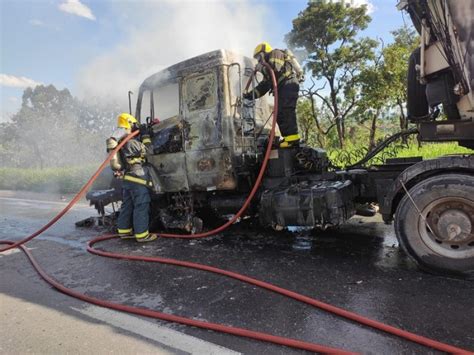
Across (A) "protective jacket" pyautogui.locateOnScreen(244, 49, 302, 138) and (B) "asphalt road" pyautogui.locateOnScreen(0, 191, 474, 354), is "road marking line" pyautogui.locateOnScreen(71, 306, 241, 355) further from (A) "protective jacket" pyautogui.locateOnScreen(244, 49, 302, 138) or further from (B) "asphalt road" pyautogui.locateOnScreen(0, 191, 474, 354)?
(A) "protective jacket" pyautogui.locateOnScreen(244, 49, 302, 138)

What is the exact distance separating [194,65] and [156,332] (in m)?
3.54

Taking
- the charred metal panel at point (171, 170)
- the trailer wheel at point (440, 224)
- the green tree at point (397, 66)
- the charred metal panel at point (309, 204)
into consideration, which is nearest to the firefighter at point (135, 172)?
the charred metal panel at point (171, 170)

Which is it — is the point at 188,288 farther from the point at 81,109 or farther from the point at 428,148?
the point at 81,109

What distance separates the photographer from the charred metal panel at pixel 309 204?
382 centimetres

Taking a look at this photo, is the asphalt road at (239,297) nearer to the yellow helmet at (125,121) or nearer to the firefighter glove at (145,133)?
the firefighter glove at (145,133)

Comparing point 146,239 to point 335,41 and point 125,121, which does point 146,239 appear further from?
point 335,41

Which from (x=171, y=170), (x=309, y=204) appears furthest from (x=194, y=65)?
(x=309, y=204)

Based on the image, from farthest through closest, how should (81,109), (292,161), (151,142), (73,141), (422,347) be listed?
(81,109) < (73,141) < (151,142) < (292,161) < (422,347)

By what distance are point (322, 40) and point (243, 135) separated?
11.4 m

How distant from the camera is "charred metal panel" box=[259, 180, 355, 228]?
3.82m

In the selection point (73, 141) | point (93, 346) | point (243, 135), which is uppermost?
point (73, 141)

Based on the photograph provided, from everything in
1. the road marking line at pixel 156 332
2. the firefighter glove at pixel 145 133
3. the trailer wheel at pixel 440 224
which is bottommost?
the road marking line at pixel 156 332

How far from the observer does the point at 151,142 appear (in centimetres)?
535

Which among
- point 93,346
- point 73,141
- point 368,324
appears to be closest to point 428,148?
point 368,324
